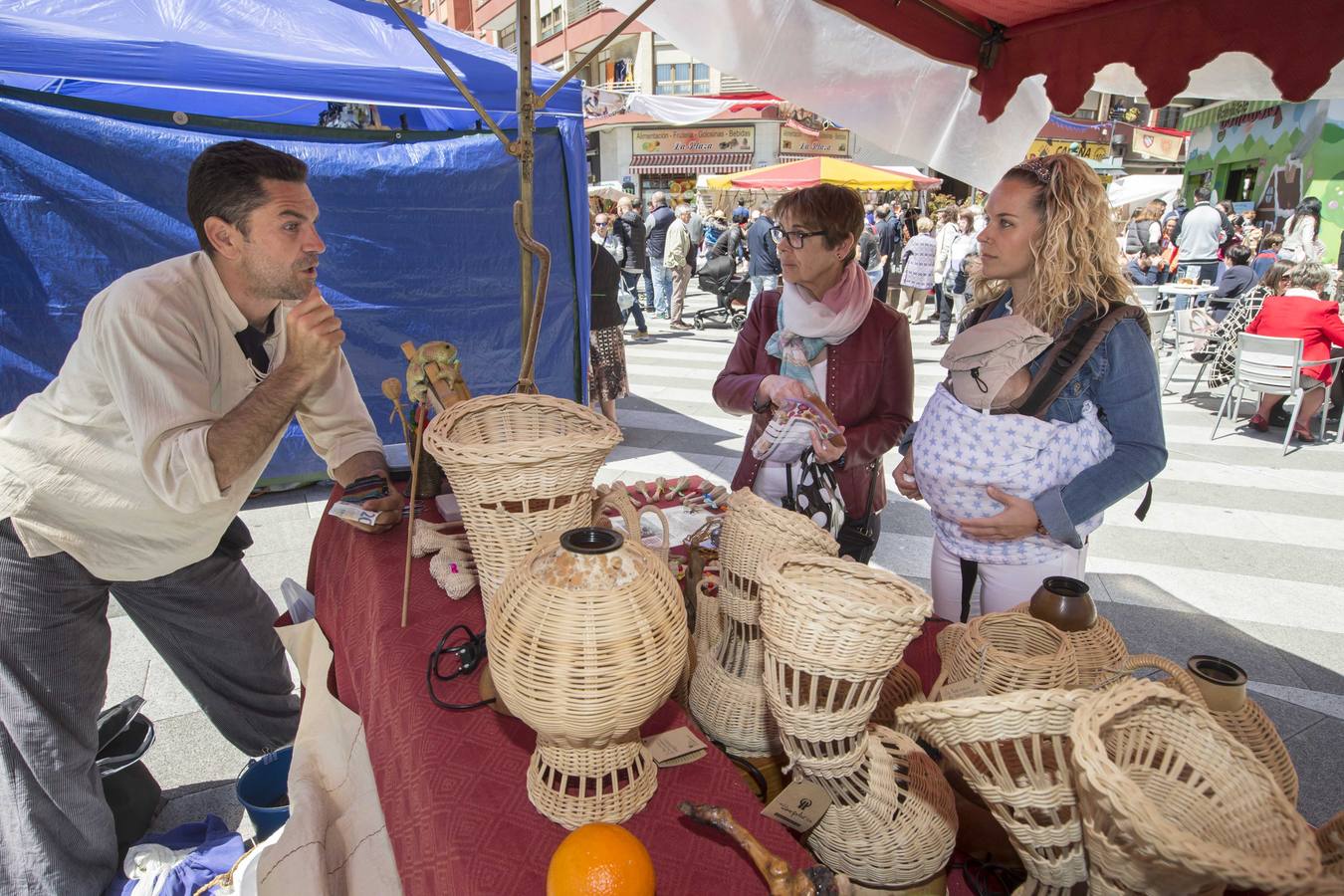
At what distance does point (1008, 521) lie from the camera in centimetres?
163

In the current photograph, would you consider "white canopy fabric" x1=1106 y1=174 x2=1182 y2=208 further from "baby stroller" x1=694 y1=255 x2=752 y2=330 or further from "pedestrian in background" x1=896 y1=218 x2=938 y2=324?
"baby stroller" x1=694 y1=255 x2=752 y2=330

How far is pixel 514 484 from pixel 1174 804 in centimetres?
83

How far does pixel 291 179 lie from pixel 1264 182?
920 inches

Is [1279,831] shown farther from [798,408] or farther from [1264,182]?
[1264,182]

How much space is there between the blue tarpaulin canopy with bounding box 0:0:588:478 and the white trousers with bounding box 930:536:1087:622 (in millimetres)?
3211

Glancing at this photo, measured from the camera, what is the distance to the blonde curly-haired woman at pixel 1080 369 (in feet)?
5.16

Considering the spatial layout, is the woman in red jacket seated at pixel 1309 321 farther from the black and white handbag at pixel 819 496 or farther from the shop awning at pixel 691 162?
the shop awning at pixel 691 162

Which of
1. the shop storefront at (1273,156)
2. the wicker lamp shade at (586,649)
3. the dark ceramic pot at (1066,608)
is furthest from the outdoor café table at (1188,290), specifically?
the wicker lamp shade at (586,649)

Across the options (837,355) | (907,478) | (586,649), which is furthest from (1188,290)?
(586,649)

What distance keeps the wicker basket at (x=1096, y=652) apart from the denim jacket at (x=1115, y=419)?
52 centimetres

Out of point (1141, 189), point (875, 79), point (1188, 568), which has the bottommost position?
point (1188, 568)

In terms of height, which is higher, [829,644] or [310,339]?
[310,339]

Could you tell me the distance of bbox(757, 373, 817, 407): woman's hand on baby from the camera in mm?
1938

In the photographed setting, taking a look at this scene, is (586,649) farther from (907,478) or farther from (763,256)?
(763,256)
